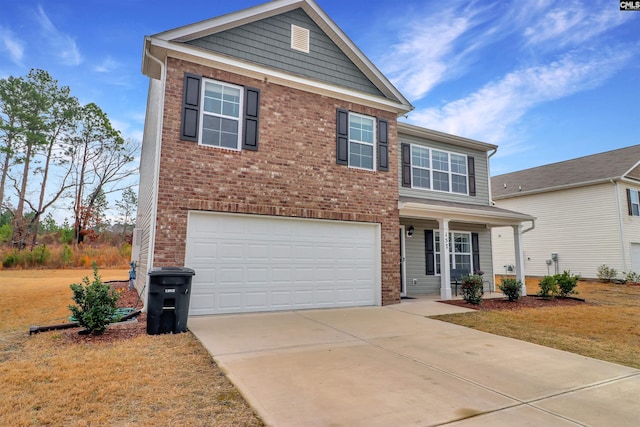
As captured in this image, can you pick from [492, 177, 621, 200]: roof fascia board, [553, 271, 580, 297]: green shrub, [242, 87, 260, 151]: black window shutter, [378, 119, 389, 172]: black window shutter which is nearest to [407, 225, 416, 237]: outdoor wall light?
[378, 119, 389, 172]: black window shutter

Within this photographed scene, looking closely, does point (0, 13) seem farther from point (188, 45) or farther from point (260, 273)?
point (260, 273)

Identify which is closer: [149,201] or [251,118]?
[251,118]

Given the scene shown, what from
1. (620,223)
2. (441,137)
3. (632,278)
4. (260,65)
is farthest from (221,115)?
(632,278)

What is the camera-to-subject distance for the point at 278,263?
827 cm

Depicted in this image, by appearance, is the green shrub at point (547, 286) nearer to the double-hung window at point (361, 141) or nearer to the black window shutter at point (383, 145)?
the black window shutter at point (383, 145)

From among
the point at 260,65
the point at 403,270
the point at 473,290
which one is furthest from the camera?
the point at 403,270

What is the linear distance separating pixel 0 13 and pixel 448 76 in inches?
799

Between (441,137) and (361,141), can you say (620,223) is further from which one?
(361,141)

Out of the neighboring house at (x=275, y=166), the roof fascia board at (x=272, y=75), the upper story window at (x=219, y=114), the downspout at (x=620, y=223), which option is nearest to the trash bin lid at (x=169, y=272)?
the neighboring house at (x=275, y=166)

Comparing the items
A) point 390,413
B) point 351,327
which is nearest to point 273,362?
point 390,413

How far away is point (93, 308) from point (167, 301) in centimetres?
104

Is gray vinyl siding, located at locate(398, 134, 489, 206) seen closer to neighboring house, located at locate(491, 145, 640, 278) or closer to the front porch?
the front porch

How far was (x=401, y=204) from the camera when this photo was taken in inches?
396

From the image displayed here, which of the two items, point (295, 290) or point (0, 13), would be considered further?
point (0, 13)
